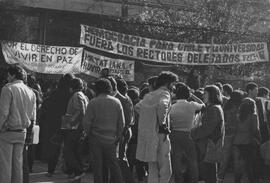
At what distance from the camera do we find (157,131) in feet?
30.2

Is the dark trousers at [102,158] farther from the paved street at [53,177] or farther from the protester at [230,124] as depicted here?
the protester at [230,124]

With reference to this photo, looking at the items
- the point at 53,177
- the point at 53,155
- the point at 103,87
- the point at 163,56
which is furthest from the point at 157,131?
the point at 163,56

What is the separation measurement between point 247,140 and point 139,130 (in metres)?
2.45

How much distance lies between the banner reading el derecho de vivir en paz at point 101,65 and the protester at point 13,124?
23.9 ft

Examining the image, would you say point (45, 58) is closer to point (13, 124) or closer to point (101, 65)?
point (101, 65)

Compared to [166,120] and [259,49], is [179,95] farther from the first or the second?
[259,49]

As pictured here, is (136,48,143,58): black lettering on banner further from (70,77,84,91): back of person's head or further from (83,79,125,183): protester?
(83,79,125,183): protester

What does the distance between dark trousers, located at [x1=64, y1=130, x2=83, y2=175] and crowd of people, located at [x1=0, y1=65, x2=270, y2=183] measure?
17mm

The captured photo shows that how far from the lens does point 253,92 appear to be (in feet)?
39.7

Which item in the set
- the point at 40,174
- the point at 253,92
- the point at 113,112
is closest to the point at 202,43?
the point at 253,92

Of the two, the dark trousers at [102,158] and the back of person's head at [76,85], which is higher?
the back of person's head at [76,85]

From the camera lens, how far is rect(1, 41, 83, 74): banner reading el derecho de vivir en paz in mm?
15750

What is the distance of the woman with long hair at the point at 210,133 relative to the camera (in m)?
10.1

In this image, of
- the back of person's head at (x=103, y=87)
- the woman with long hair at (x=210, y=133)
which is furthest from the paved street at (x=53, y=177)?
the back of person's head at (x=103, y=87)
